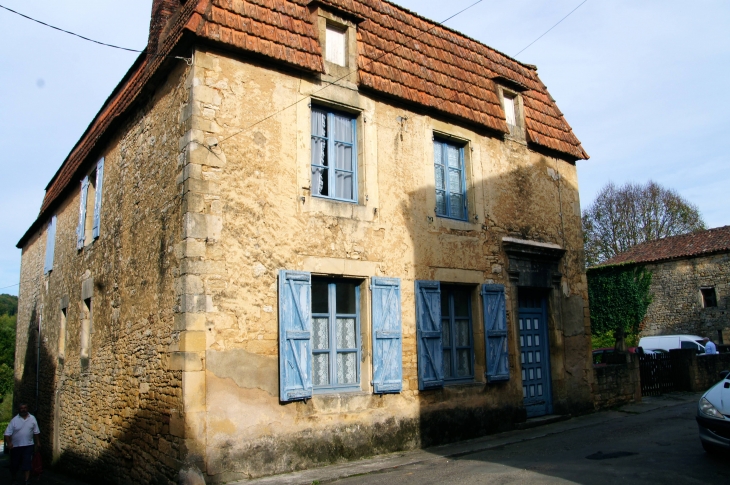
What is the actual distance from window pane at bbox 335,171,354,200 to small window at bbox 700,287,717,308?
24.6 m

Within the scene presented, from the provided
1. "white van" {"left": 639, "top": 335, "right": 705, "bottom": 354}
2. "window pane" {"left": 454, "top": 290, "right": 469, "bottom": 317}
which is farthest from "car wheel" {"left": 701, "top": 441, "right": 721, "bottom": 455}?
"white van" {"left": 639, "top": 335, "right": 705, "bottom": 354}

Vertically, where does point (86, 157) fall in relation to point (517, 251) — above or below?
above

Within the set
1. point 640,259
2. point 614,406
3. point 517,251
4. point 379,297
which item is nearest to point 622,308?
point 640,259

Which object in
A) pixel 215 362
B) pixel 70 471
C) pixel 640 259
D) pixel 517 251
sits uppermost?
pixel 640 259

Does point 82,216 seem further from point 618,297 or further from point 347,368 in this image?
point 618,297

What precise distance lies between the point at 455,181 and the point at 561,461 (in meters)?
5.11

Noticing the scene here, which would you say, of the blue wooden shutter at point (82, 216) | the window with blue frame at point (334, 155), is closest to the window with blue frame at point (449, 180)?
the window with blue frame at point (334, 155)

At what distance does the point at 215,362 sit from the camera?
6.98 meters

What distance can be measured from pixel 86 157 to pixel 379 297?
718cm

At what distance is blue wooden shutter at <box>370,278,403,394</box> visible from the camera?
27.8 feet

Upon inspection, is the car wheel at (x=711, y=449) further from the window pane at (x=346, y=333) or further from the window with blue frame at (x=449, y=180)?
the window with blue frame at (x=449, y=180)

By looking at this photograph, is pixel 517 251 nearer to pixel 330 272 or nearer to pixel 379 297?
pixel 379 297

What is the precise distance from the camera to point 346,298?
8688 mm

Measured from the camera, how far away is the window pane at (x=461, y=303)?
33.3ft
